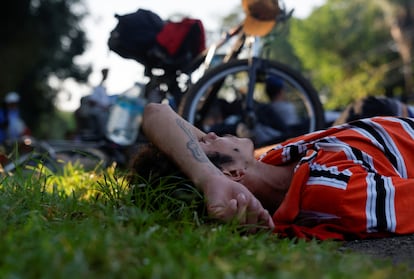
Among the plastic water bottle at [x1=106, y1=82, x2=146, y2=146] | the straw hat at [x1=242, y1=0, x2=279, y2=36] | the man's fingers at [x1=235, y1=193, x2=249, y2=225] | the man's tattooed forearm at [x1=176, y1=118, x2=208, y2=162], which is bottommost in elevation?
the plastic water bottle at [x1=106, y1=82, x2=146, y2=146]

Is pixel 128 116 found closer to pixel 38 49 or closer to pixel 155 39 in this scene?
pixel 155 39

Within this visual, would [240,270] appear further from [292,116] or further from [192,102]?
[292,116]

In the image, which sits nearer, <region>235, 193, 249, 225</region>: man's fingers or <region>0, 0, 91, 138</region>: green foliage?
<region>235, 193, 249, 225</region>: man's fingers

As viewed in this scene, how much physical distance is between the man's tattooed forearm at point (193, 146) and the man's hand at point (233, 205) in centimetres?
19

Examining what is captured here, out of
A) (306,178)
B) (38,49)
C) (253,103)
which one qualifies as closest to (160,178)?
(306,178)

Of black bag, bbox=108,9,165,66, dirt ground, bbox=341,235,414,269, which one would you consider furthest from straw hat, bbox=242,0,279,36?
dirt ground, bbox=341,235,414,269

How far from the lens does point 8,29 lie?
84.0 ft

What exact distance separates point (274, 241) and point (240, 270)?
2.44ft

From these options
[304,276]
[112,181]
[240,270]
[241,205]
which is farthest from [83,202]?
[304,276]

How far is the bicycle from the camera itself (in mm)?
5324

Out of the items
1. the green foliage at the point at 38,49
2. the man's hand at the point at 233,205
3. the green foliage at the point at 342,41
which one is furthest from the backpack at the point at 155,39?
the green foliage at the point at 342,41

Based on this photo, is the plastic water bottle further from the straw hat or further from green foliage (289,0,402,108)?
green foliage (289,0,402,108)

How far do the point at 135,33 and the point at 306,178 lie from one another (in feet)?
10.8

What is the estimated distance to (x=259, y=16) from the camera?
5.66 meters
